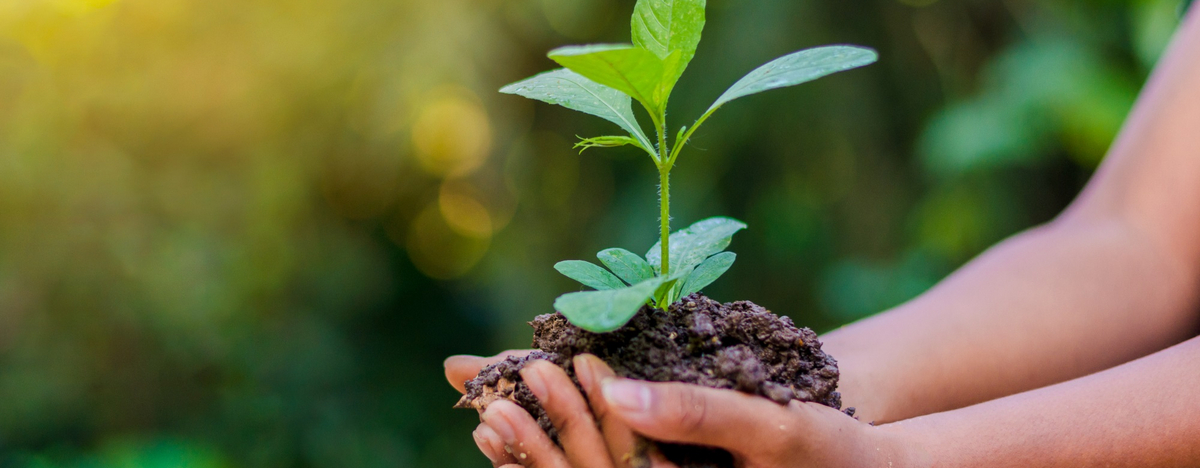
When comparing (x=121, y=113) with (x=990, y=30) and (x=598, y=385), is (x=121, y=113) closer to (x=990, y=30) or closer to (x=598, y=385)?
(x=598, y=385)

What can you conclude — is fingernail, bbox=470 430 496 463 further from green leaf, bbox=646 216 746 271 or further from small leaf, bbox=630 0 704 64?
small leaf, bbox=630 0 704 64

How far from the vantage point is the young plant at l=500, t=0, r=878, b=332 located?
0.45 metres

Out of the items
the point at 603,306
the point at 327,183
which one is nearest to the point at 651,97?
the point at 603,306

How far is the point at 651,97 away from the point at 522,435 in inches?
10.0

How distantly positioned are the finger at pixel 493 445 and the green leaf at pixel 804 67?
0.28 m

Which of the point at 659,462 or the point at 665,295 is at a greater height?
the point at 665,295

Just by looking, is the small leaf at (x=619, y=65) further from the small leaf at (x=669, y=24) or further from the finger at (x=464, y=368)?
the finger at (x=464, y=368)

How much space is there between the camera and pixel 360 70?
150cm

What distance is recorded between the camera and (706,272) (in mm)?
584

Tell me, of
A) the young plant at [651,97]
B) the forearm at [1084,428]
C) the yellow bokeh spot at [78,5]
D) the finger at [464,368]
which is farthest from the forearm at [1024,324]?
the yellow bokeh spot at [78,5]

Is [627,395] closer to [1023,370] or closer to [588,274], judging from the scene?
[588,274]

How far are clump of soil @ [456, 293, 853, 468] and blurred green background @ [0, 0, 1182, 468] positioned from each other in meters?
0.97

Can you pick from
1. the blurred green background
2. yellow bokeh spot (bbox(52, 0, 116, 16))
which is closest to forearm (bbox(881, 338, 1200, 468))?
the blurred green background

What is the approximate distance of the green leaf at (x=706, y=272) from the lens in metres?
0.58
